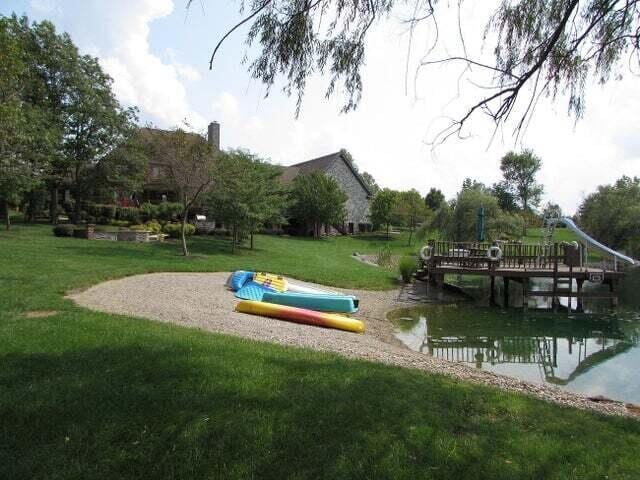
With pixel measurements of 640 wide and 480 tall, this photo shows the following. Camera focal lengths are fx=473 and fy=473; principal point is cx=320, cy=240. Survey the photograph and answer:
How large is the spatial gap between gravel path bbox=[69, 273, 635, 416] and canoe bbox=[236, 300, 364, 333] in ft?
1.12

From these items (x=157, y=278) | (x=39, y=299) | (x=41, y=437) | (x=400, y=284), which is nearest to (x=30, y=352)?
(x=41, y=437)

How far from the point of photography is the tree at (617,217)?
1240 inches

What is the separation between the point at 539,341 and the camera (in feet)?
44.3

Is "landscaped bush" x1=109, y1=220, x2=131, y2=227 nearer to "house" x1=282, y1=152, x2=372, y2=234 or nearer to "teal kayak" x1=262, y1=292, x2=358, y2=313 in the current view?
"house" x1=282, y1=152, x2=372, y2=234

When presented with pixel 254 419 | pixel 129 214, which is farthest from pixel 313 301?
pixel 129 214

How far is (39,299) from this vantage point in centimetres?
952

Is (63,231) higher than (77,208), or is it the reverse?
(77,208)

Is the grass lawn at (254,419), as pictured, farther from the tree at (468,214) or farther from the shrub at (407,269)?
the tree at (468,214)

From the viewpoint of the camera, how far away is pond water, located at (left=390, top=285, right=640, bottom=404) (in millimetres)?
10047

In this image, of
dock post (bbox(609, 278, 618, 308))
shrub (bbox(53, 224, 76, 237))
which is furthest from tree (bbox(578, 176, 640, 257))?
shrub (bbox(53, 224, 76, 237))

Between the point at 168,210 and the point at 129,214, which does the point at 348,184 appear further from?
the point at 129,214

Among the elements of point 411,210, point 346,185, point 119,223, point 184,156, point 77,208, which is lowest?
point 119,223

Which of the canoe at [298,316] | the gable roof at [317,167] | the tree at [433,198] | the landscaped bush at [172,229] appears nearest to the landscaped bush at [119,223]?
the landscaped bush at [172,229]

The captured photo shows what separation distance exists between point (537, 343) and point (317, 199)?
28.1 meters
